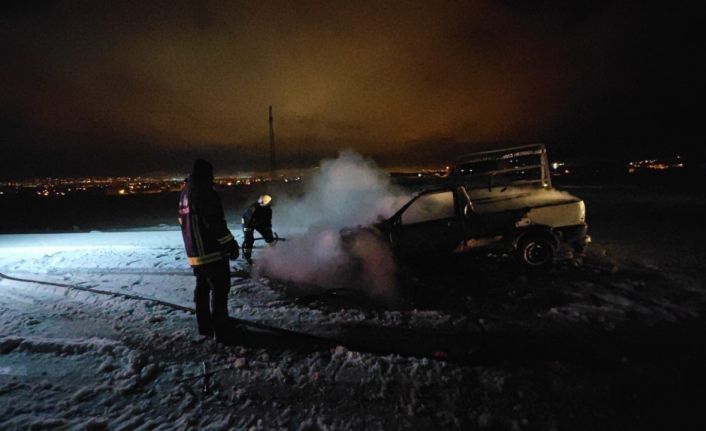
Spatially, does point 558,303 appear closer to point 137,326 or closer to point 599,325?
point 599,325

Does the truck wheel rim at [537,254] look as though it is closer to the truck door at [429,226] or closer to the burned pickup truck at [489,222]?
the burned pickup truck at [489,222]

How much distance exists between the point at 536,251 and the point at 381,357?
156 inches

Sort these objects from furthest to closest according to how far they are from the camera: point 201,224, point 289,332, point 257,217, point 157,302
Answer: point 257,217 < point 157,302 < point 289,332 < point 201,224

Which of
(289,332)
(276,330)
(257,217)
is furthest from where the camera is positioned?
(257,217)

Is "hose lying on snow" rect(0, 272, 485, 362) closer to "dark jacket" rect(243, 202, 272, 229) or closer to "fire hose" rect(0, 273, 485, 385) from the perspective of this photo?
"fire hose" rect(0, 273, 485, 385)

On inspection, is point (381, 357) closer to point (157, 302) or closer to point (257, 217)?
point (157, 302)

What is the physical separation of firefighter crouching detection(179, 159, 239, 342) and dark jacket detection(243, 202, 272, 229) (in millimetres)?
3104

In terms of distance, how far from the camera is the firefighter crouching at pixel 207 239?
393 cm

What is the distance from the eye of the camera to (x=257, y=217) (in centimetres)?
728

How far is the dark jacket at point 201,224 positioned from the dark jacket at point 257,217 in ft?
10.5

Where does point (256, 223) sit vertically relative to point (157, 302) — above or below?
above

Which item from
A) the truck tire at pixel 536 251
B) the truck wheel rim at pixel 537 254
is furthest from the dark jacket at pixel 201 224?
the truck wheel rim at pixel 537 254

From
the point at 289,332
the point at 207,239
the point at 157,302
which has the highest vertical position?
the point at 207,239

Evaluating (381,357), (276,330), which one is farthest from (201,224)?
(381,357)
